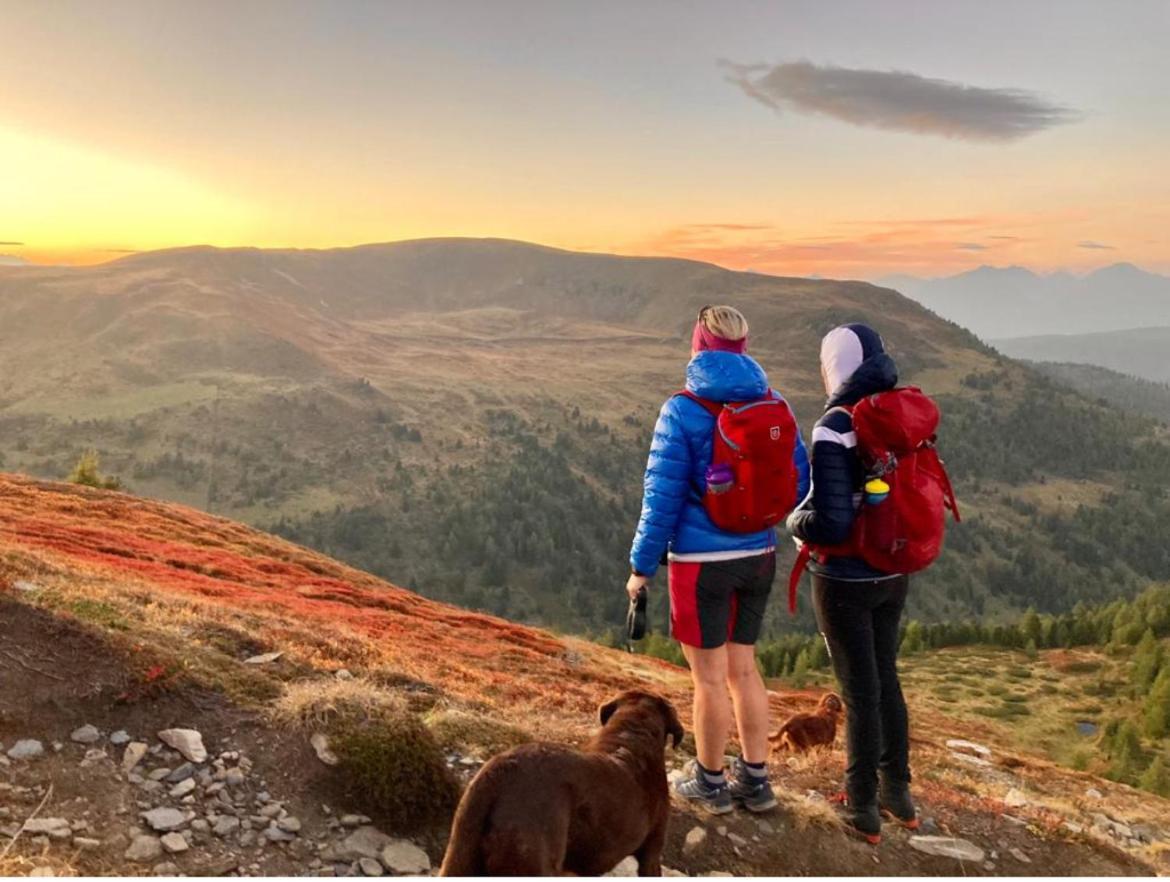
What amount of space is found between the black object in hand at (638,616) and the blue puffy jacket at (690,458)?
176 millimetres

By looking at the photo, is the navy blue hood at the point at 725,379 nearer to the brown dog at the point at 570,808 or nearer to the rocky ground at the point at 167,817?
the brown dog at the point at 570,808

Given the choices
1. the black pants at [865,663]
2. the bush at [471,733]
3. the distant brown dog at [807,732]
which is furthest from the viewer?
the distant brown dog at [807,732]

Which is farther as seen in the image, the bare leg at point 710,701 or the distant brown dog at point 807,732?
the distant brown dog at point 807,732

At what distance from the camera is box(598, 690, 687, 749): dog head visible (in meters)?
5.11

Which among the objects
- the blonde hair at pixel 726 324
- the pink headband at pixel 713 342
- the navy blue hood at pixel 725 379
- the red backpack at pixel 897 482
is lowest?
the red backpack at pixel 897 482

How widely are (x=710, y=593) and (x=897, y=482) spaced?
1.55 m

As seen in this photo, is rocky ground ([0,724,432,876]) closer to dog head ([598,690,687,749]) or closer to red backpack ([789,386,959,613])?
dog head ([598,690,687,749])

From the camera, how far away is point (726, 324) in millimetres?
5207

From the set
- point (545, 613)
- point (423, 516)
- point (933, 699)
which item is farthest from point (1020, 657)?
point (423, 516)

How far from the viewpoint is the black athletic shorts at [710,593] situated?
518cm

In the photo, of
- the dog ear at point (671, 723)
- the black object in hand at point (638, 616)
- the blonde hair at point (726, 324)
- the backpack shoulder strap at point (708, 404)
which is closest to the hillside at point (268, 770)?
the dog ear at point (671, 723)

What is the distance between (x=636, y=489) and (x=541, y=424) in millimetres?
40268

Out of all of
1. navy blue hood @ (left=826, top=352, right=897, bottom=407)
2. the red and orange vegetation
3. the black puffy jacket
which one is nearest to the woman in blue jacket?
the black puffy jacket

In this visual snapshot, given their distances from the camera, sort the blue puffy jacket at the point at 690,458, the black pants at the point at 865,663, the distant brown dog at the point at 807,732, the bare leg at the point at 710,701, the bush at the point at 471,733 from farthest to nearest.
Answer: the distant brown dog at the point at 807,732 < the bush at the point at 471,733 < the black pants at the point at 865,663 < the bare leg at the point at 710,701 < the blue puffy jacket at the point at 690,458
